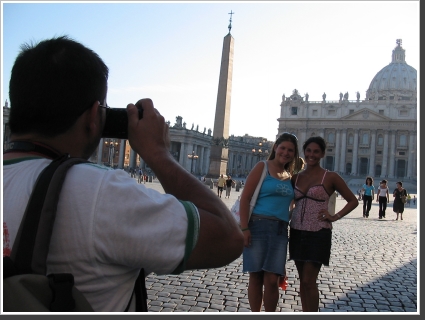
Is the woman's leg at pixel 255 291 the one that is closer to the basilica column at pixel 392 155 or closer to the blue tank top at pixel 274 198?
the blue tank top at pixel 274 198

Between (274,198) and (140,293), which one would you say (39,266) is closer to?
(140,293)

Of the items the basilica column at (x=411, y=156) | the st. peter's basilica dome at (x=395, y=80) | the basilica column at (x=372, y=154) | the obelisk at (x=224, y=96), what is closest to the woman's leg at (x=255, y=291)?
the obelisk at (x=224, y=96)

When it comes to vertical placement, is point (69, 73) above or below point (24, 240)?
above

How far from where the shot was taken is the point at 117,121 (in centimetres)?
140

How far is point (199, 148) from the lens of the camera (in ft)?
273

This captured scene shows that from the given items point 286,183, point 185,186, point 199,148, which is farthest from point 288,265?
point 199,148

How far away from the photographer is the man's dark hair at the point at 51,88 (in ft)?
4.18

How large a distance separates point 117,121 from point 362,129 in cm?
8176

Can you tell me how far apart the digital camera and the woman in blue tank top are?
2.85 metres

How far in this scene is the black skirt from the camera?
13.4 ft

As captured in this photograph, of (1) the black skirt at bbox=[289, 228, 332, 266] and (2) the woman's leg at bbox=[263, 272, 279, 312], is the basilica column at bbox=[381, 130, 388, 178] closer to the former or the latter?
(1) the black skirt at bbox=[289, 228, 332, 266]

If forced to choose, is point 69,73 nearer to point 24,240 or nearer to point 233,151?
point 24,240

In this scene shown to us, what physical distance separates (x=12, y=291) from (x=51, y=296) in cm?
8

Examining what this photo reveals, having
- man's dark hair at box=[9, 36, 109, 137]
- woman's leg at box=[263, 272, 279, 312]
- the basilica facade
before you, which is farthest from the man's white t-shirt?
the basilica facade
